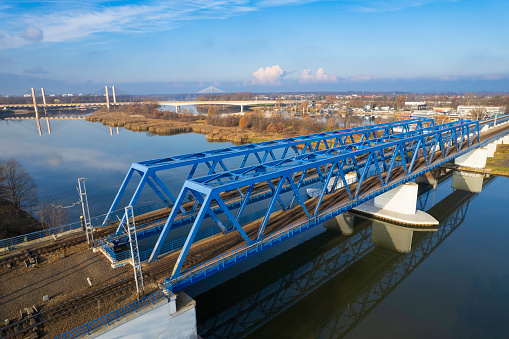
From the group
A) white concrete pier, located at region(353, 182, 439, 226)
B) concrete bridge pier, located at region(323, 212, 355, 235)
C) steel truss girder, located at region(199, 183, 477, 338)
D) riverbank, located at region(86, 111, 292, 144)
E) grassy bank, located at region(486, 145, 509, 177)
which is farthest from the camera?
riverbank, located at region(86, 111, 292, 144)

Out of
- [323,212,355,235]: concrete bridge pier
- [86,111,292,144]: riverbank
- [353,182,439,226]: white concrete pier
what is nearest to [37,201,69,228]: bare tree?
[323,212,355,235]: concrete bridge pier

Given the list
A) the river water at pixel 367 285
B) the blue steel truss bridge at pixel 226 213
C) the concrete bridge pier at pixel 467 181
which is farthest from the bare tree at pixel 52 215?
the concrete bridge pier at pixel 467 181

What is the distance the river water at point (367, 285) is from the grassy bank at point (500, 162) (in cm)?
1315

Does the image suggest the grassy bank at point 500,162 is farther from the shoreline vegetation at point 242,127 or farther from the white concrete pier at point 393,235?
the shoreline vegetation at point 242,127

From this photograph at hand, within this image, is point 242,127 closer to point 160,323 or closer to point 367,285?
point 367,285

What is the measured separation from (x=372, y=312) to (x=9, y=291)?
731 inches

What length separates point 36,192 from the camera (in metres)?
34.5

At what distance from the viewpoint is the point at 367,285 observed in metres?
20.8

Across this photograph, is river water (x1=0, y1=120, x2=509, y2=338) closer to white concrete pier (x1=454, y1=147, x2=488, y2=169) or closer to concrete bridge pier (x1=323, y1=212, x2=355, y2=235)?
concrete bridge pier (x1=323, y1=212, x2=355, y2=235)

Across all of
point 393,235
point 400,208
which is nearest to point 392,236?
point 393,235

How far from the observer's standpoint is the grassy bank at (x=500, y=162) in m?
45.2

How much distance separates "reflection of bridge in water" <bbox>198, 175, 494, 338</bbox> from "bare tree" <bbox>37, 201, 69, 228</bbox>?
15.4 meters

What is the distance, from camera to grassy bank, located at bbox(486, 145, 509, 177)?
4516 centimetres

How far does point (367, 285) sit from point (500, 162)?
43.1 metres
